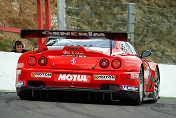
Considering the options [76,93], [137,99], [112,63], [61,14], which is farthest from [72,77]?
[61,14]

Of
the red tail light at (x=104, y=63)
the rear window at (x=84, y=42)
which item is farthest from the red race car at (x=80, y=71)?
the rear window at (x=84, y=42)

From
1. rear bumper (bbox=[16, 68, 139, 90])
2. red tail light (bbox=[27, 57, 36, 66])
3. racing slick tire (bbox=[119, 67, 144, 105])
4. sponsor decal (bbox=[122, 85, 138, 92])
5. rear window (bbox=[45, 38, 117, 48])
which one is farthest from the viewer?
rear window (bbox=[45, 38, 117, 48])

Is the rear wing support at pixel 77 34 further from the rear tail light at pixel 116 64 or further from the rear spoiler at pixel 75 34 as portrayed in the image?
the rear tail light at pixel 116 64

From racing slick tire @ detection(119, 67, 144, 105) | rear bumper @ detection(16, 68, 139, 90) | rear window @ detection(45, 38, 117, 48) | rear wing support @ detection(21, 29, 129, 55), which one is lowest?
racing slick tire @ detection(119, 67, 144, 105)

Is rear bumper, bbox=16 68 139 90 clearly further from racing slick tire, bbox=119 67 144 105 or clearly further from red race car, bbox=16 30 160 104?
racing slick tire, bbox=119 67 144 105

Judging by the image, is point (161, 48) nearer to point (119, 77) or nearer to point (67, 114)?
point (119, 77)

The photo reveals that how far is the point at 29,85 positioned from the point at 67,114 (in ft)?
5.77

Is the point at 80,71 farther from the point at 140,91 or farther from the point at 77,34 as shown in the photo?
the point at 140,91

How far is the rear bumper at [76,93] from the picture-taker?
20.9 feet

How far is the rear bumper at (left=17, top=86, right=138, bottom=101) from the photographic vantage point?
6.37 m

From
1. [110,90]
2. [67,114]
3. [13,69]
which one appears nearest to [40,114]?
[67,114]

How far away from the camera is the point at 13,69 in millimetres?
10578

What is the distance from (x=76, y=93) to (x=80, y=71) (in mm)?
361

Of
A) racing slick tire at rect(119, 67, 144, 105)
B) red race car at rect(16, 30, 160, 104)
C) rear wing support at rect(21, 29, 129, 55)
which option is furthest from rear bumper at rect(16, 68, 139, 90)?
rear wing support at rect(21, 29, 129, 55)
